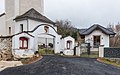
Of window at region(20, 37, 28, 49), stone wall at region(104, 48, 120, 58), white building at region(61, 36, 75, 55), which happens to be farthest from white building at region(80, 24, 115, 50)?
window at region(20, 37, 28, 49)

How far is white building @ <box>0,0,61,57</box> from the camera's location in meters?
20.6

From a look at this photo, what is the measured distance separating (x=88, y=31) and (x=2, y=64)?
635 inches

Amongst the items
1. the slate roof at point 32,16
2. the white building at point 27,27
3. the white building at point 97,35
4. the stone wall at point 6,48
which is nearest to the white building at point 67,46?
the white building at point 27,27

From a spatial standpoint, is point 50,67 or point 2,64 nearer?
point 50,67

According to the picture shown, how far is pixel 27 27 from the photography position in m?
25.4

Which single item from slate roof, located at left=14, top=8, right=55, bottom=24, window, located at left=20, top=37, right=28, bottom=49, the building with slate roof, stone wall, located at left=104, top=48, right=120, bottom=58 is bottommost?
stone wall, located at left=104, top=48, right=120, bottom=58

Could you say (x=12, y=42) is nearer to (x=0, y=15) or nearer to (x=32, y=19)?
(x=32, y=19)

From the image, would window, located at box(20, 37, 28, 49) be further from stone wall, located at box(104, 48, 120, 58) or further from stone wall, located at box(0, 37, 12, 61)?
stone wall, located at box(104, 48, 120, 58)

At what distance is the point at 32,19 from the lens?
1021 inches

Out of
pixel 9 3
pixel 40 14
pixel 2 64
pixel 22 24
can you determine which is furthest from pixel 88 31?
pixel 2 64

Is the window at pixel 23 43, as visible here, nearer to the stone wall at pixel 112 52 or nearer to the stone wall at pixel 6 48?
the stone wall at pixel 6 48

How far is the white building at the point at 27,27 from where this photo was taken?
20562 mm

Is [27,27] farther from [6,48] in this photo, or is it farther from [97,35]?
[97,35]

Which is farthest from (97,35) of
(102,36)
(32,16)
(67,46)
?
(32,16)
